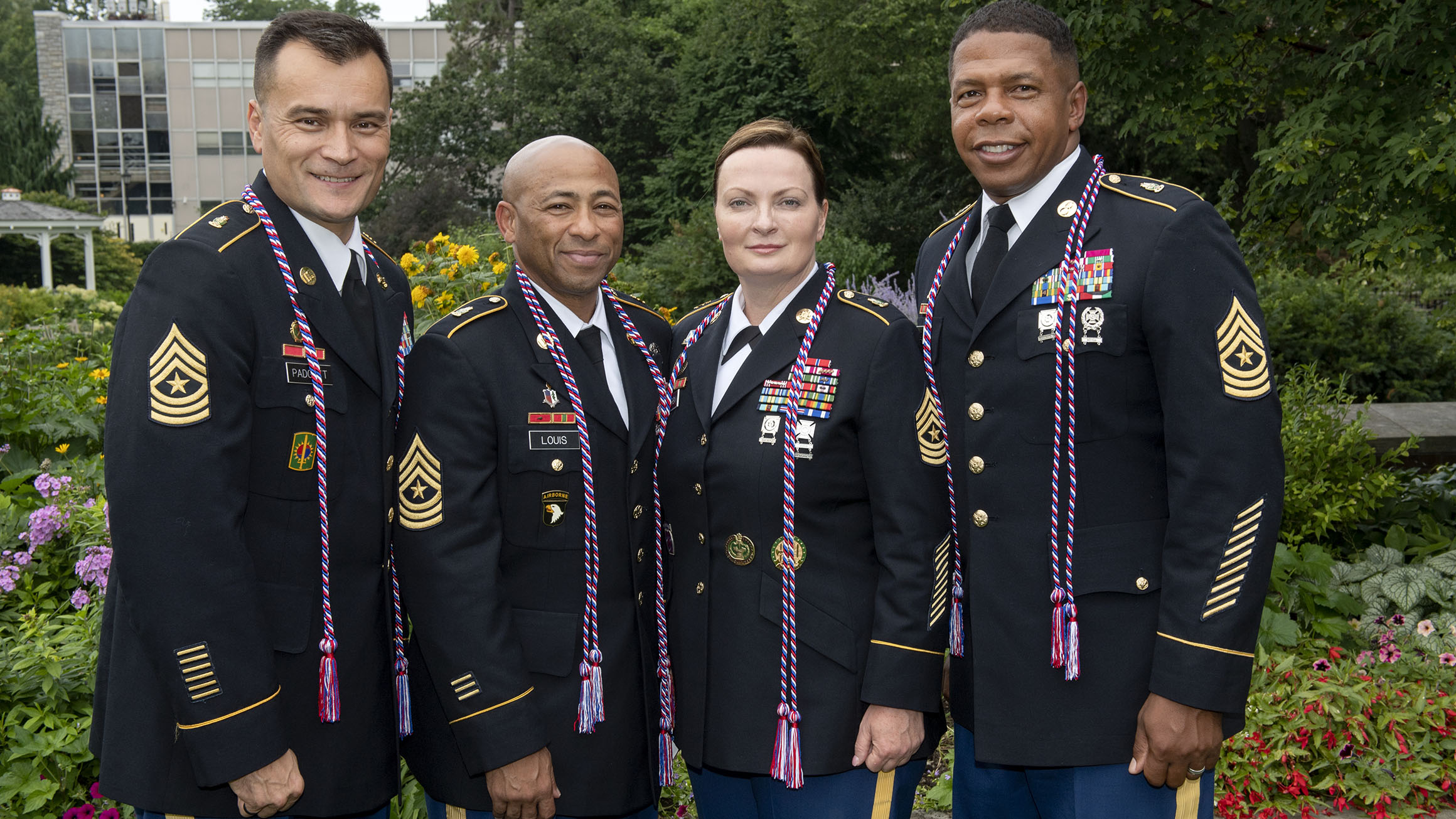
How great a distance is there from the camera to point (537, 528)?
9.12 feet

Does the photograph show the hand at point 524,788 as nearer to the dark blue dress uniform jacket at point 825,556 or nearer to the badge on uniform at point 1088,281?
the dark blue dress uniform jacket at point 825,556

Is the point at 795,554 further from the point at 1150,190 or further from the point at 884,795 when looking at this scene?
the point at 1150,190

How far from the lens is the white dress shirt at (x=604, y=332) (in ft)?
9.78

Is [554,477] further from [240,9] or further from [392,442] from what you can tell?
[240,9]

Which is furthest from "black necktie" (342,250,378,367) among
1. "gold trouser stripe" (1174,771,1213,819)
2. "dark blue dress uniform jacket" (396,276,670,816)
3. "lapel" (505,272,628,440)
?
"gold trouser stripe" (1174,771,1213,819)

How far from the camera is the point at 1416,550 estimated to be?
20.2 feet

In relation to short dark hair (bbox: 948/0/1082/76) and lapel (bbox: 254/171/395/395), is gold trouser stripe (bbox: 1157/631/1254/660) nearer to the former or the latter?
short dark hair (bbox: 948/0/1082/76)

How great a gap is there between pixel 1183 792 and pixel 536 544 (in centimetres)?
167

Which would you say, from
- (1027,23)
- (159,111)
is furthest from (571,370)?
(159,111)

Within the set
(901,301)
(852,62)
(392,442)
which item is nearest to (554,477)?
(392,442)

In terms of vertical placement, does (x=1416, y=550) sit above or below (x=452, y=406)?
below

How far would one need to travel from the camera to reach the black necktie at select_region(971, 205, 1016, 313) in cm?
286

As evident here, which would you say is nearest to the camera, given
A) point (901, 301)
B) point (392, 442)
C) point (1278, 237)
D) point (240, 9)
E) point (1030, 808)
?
point (392, 442)

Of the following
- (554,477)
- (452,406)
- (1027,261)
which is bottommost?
(554,477)
